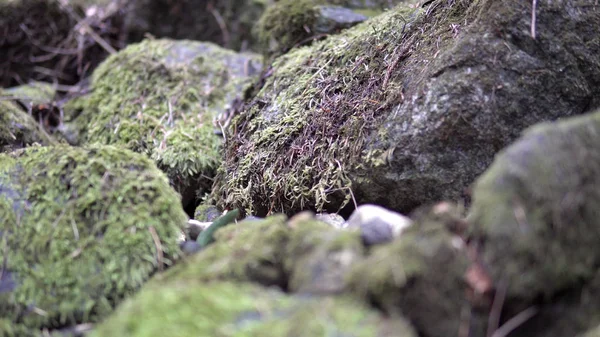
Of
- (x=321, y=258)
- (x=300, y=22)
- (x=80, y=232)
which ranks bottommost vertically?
(x=321, y=258)

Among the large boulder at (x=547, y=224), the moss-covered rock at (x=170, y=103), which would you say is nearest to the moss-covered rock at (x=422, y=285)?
the large boulder at (x=547, y=224)

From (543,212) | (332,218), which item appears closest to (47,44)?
(332,218)

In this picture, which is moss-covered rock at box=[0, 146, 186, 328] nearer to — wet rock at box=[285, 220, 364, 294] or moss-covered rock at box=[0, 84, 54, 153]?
wet rock at box=[285, 220, 364, 294]

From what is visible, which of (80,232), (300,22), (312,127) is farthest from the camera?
(300,22)

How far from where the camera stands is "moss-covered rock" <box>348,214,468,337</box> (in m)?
1.70

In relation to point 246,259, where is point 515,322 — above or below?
below

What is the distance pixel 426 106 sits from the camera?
8.94 ft

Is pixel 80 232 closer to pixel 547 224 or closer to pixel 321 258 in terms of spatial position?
pixel 321 258

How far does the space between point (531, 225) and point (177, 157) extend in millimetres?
2664

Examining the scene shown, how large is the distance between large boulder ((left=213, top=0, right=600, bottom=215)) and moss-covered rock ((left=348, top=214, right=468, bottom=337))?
1.05 m

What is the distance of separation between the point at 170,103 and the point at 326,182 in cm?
193

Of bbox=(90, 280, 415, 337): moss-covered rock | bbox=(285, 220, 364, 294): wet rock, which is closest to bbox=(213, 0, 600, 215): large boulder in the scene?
bbox=(285, 220, 364, 294): wet rock

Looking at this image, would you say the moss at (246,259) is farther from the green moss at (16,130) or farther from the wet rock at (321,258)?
the green moss at (16,130)

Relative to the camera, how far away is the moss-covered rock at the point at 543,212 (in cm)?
171
